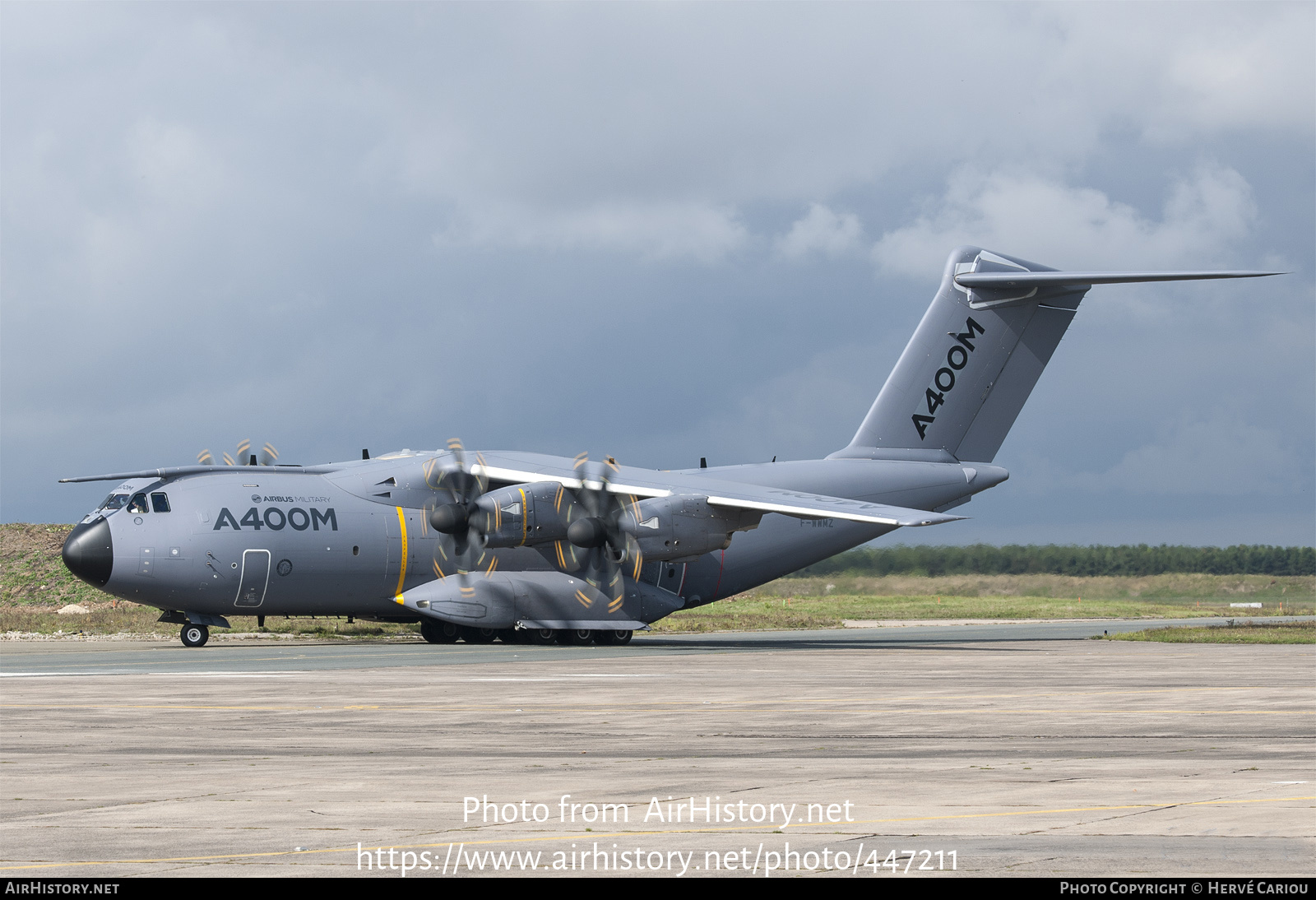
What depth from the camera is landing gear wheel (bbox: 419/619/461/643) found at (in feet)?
124

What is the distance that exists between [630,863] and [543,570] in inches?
1126

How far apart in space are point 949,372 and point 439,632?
1480 centimetres

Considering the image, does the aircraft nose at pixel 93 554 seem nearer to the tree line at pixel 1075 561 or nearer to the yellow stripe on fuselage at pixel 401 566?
the yellow stripe on fuselage at pixel 401 566

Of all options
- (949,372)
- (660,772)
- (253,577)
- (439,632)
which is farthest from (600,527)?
(660,772)

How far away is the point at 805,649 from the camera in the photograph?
112 ft

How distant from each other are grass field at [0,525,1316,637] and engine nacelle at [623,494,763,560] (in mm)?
14172

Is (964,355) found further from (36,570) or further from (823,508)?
(36,570)

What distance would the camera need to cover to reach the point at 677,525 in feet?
109

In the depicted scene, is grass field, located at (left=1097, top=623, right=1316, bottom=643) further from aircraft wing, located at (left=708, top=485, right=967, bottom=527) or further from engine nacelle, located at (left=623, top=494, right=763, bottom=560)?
engine nacelle, located at (left=623, top=494, right=763, bottom=560)

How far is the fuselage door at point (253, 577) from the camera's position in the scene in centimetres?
3378

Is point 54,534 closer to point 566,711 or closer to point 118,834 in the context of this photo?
point 566,711

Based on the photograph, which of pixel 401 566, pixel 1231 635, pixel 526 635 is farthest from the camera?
pixel 526 635

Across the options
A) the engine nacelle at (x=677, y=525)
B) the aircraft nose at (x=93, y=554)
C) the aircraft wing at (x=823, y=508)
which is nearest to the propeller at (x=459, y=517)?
the engine nacelle at (x=677, y=525)

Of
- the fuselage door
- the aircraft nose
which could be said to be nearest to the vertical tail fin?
the fuselage door
